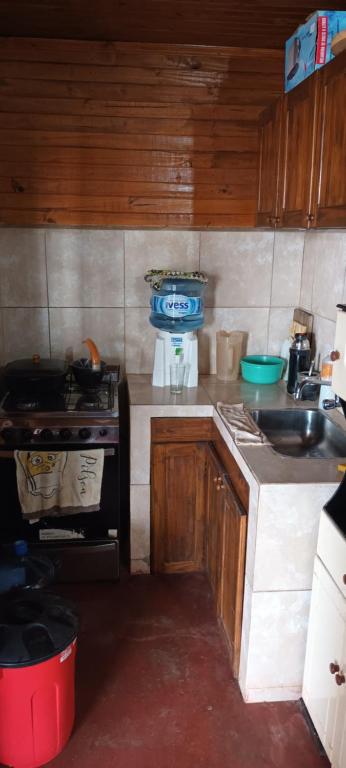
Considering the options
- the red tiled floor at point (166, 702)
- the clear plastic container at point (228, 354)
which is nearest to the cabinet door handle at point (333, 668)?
the red tiled floor at point (166, 702)

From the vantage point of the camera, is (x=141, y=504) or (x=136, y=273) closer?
(x=141, y=504)

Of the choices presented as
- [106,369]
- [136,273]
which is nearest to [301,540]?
[106,369]

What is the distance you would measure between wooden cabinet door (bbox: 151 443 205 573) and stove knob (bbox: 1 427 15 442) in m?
0.58

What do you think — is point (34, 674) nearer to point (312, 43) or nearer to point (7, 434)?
point (7, 434)

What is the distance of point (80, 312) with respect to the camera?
9.32 ft

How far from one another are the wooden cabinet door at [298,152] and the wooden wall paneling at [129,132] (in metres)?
0.35

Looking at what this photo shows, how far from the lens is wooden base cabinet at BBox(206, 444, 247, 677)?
190 cm

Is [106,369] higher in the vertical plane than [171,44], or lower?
lower

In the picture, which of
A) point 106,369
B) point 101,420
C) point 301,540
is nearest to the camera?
point 301,540

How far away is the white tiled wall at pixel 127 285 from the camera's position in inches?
108

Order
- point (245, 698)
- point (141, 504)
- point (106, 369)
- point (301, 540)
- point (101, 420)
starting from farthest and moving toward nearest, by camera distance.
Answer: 1. point (106, 369)
2. point (141, 504)
3. point (101, 420)
4. point (245, 698)
5. point (301, 540)

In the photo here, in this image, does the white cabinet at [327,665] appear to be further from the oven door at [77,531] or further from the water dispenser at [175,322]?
the water dispenser at [175,322]

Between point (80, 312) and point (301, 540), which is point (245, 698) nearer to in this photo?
point (301, 540)

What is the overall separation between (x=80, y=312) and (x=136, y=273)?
12.9 inches
